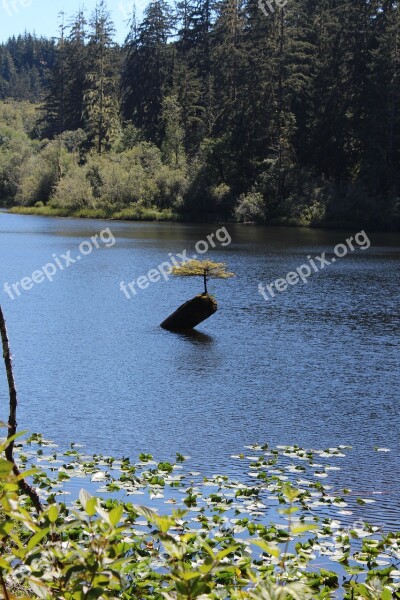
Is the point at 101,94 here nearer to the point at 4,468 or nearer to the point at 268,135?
the point at 268,135

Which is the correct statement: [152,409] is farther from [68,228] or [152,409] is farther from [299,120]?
[299,120]

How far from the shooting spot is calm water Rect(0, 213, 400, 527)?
13.5 metres

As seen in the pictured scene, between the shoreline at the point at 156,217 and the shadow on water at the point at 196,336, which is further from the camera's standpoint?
→ the shoreline at the point at 156,217

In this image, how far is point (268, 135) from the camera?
2992 inches

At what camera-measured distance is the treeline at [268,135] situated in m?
70.5

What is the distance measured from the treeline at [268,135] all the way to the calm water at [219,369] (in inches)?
1350

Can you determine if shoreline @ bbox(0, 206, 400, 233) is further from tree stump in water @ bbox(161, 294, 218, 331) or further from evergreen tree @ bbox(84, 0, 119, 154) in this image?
tree stump in water @ bbox(161, 294, 218, 331)

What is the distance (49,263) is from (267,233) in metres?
24.9

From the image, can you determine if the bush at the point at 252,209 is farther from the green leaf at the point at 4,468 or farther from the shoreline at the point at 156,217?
the green leaf at the point at 4,468

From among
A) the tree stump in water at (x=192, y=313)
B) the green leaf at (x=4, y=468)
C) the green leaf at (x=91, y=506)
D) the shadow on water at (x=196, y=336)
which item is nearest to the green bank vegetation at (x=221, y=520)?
the green leaf at (x=4, y=468)

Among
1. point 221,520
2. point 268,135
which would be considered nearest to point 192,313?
point 221,520

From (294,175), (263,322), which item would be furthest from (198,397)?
(294,175)

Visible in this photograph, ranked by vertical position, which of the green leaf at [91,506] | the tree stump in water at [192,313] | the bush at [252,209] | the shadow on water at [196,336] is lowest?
the bush at [252,209]

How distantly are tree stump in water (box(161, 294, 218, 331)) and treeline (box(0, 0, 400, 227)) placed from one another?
46.5 meters
